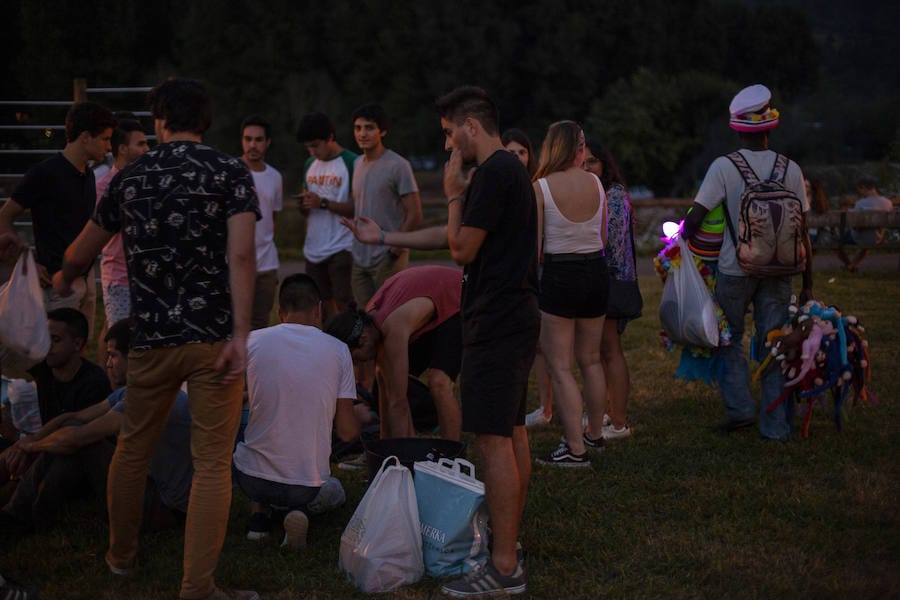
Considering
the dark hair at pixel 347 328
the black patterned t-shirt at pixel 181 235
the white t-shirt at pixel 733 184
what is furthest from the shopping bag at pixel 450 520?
the white t-shirt at pixel 733 184

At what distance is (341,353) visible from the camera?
451 cm

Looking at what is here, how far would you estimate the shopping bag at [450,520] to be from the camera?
4074 mm

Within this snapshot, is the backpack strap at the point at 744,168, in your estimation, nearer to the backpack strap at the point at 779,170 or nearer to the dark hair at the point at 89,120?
the backpack strap at the point at 779,170

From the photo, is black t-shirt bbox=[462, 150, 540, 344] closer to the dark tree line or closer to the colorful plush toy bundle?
the colorful plush toy bundle

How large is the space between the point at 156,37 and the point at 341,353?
25.2 m

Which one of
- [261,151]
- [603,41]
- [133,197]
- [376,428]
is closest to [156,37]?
[603,41]

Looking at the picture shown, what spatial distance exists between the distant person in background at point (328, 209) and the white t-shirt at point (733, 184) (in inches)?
108

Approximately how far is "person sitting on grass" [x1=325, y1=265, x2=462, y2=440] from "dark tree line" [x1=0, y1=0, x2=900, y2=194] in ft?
70.5

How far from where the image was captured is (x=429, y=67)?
29.8 metres

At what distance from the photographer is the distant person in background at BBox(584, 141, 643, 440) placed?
20.1 ft

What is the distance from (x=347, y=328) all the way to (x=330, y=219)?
2975mm

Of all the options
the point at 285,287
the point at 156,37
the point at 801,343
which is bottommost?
the point at 801,343

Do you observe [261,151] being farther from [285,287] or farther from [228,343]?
[228,343]

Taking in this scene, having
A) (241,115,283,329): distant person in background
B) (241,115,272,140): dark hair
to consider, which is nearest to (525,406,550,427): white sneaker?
(241,115,283,329): distant person in background
